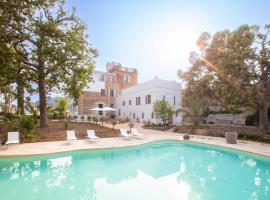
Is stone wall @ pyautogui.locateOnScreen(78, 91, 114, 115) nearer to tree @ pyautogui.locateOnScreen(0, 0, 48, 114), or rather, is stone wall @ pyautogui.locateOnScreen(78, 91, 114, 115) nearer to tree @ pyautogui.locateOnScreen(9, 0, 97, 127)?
tree @ pyautogui.locateOnScreen(9, 0, 97, 127)

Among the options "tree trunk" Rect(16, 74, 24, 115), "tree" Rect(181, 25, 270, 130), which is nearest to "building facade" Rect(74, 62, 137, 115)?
"tree trunk" Rect(16, 74, 24, 115)

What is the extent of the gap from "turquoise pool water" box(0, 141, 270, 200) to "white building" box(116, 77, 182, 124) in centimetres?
1645

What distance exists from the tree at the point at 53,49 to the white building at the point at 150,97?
39.5ft

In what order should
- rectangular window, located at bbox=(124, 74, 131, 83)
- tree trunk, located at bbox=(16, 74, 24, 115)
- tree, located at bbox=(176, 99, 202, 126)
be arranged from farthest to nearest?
rectangular window, located at bbox=(124, 74, 131, 83) → tree, located at bbox=(176, 99, 202, 126) → tree trunk, located at bbox=(16, 74, 24, 115)

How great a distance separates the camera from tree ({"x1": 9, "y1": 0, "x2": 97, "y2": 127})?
52.8 feet

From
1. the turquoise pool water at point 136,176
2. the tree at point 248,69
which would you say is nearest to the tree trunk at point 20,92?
the turquoise pool water at point 136,176

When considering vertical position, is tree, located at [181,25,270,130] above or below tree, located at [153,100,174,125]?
above

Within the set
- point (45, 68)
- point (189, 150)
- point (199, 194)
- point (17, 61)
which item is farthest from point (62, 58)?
point (199, 194)

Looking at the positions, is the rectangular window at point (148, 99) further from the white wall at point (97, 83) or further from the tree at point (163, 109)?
the white wall at point (97, 83)

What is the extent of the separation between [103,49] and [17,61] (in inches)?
363

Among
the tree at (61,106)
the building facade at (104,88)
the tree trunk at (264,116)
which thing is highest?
the building facade at (104,88)

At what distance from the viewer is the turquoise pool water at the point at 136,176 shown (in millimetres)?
6840

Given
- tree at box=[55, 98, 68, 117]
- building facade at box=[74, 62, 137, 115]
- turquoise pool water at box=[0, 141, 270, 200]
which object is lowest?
turquoise pool water at box=[0, 141, 270, 200]

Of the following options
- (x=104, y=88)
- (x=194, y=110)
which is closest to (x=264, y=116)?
(x=194, y=110)
